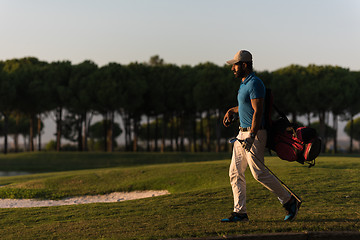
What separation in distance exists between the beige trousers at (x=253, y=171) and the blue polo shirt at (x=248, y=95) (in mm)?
262

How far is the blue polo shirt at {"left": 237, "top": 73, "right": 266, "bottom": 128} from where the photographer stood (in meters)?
7.50

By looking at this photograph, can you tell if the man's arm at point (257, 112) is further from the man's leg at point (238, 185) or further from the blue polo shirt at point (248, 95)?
the man's leg at point (238, 185)

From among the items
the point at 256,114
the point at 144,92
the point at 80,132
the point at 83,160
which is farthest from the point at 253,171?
the point at 80,132

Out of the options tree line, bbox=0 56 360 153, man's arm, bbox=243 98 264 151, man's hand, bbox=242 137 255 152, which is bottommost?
man's hand, bbox=242 137 255 152

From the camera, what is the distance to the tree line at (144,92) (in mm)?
54594

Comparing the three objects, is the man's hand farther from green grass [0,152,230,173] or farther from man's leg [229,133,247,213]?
green grass [0,152,230,173]

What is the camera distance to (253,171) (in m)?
7.72

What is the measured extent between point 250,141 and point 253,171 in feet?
1.84

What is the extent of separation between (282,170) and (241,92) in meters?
9.23

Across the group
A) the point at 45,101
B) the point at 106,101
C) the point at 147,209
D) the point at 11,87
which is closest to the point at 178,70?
the point at 106,101

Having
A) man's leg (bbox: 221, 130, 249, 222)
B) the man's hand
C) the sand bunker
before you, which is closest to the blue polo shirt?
Result: the man's hand

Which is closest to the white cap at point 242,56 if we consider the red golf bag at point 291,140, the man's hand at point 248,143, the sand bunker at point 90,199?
the red golf bag at point 291,140

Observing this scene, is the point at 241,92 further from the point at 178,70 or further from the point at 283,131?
the point at 178,70

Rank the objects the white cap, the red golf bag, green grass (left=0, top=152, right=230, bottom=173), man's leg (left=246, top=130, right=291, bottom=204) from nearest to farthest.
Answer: the red golf bag < man's leg (left=246, top=130, right=291, bottom=204) < the white cap < green grass (left=0, top=152, right=230, bottom=173)
